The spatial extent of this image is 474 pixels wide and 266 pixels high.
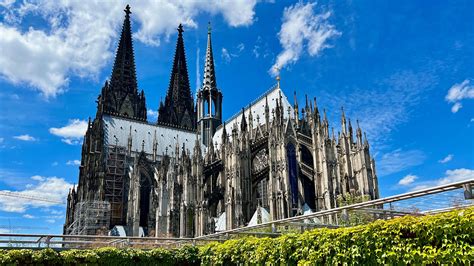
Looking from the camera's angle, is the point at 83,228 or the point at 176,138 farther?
the point at 176,138

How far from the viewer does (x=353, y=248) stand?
8609 millimetres

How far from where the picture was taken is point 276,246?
36.3 ft

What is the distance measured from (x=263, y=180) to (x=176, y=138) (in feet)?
81.0

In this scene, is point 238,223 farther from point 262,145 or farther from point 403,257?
point 403,257

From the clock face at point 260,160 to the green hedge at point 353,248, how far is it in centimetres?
1976

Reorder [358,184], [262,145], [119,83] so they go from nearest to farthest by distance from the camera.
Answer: [358,184]
[262,145]
[119,83]

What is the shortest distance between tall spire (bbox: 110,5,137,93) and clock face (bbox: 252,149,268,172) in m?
35.5

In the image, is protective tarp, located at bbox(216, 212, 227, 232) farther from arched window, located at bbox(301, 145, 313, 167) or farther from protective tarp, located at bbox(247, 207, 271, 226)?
arched window, located at bbox(301, 145, 313, 167)

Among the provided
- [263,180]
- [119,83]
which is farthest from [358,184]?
[119,83]

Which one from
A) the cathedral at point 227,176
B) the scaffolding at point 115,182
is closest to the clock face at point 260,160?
the cathedral at point 227,176

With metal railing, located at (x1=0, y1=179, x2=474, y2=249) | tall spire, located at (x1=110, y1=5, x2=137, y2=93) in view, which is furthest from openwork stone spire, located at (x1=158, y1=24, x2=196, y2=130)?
metal railing, located at (x1=0, y1=179, x2=474, y2=249)

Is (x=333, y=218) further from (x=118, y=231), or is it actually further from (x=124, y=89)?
(x=124, y=89)

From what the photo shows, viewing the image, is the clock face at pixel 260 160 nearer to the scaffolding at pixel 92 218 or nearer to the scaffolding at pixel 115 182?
the scaffolding at pixel 92 218

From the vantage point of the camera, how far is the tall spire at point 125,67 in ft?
208
